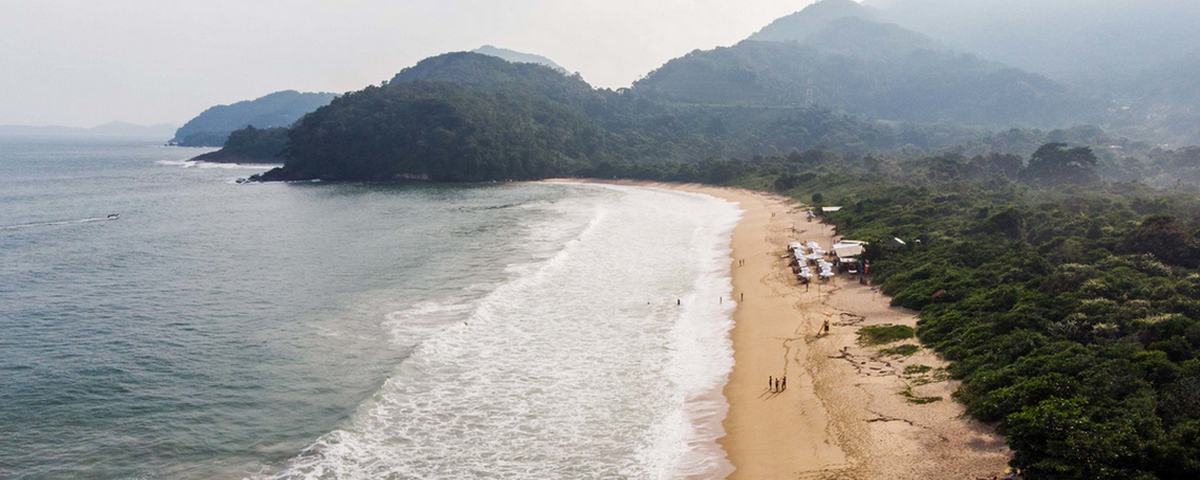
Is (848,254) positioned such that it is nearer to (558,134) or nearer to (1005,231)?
(1005,231)

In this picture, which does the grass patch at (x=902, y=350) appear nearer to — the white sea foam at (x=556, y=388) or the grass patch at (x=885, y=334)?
the grass patch at (x=885, y=334)

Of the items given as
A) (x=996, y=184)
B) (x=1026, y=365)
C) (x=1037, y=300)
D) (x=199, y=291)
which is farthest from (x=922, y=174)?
(x=199, y=291)

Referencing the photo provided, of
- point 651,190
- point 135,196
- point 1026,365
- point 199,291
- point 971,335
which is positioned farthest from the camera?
point 651,190

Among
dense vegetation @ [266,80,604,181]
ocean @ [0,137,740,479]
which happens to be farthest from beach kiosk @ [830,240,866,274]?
dense vegetation @ [266,80,604,181]

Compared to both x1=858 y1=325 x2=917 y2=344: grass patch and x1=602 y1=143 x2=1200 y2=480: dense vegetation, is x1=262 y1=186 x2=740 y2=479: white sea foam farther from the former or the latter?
x1=602 y1=143 x2=1200 y2=480: dense vegetation

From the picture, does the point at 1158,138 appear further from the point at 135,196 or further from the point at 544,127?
the point at 135,196

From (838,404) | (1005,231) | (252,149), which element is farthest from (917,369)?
(252,149)
